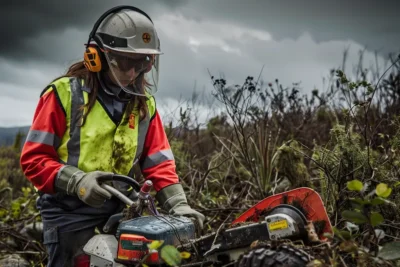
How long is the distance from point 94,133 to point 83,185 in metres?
0.43

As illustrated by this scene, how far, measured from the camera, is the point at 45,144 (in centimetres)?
314

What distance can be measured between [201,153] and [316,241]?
4.98m

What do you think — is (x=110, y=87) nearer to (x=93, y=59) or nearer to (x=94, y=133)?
(x=93, y=59)

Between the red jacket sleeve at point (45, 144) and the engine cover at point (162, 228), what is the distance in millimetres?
670

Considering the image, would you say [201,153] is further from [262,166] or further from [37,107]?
[37,107]

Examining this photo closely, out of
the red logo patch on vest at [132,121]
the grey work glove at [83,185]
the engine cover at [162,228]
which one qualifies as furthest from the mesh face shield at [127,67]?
the engine cover at [162,228]

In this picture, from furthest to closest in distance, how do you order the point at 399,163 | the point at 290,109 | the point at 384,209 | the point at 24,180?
the point at 24,180 < the point at 290,109 < the point at 399,163 < the point at 384,209

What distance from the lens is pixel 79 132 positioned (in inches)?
127

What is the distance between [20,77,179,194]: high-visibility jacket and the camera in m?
3.15

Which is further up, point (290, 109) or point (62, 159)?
point (290, 109)

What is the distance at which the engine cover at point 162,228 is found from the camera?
2.54 metres

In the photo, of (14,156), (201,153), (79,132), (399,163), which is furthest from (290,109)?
(14,156)

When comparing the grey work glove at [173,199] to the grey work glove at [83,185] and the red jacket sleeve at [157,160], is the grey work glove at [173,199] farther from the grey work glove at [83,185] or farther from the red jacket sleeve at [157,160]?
the grey work glove at [83,185]

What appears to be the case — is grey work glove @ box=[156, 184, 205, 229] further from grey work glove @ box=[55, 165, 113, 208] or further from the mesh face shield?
the mesh face shield
